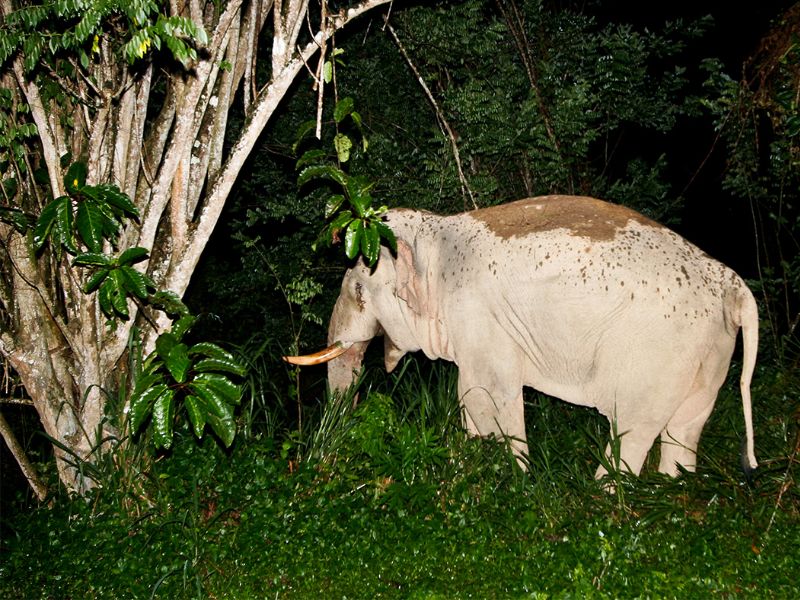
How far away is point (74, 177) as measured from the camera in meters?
4.46

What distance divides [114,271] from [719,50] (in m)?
7.52

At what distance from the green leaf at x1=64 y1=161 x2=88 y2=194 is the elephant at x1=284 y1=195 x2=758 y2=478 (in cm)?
188

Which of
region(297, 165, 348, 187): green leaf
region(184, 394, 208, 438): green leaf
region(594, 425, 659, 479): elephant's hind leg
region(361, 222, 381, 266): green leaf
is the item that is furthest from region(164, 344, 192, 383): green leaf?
region(594, 425, 659, 479): elephant's hind leg

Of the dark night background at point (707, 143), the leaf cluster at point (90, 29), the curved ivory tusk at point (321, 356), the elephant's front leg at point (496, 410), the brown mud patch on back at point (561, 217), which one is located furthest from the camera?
the dark night background at point (707, 143)

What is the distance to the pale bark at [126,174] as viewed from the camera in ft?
16.3

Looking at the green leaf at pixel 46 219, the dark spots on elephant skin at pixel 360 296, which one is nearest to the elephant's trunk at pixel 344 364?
the dark spots on elephant skin at pixel 360 296

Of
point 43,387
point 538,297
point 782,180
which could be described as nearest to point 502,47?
point 782,180

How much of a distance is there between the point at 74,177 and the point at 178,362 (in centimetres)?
110

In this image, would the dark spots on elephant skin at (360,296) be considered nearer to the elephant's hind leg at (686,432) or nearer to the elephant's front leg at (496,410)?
the elephant's front leg at (496,410)

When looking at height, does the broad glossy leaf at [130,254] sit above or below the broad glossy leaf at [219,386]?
above

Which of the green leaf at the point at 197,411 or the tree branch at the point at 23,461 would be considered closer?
the green leaf at the point at 197,411

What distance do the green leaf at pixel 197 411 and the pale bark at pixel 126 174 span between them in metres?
1.10

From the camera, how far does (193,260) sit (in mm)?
5133

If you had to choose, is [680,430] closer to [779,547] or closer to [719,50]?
[779,547]
